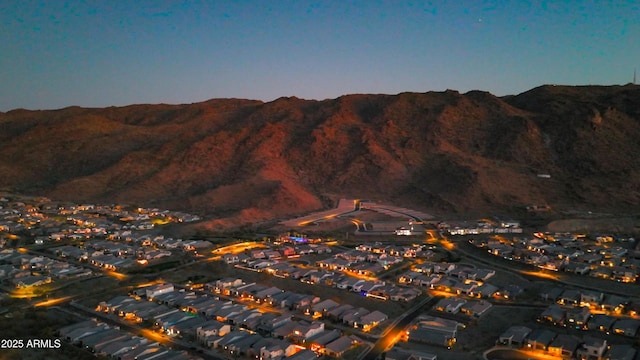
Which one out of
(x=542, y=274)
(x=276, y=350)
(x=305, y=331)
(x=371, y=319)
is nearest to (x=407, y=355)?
(x=371, y=319)

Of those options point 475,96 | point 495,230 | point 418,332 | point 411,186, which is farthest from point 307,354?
point 475,96

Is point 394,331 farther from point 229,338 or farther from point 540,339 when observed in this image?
point 229,338

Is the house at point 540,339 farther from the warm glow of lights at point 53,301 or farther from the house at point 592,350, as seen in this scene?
the warm glow of lights at point 53,301

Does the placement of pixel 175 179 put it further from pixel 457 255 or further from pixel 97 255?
pixel 457 255

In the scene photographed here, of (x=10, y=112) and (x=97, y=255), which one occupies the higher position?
(x=10, y=112)

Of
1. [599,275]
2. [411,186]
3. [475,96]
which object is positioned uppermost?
[475,96]

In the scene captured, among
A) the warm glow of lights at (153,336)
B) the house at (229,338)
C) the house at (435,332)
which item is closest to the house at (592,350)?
the house at (435,332)

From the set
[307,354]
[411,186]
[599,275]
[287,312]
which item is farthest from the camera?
[411,186]
